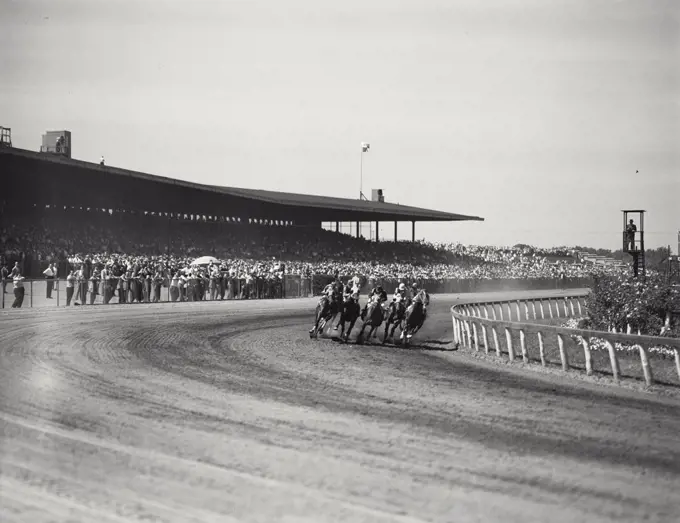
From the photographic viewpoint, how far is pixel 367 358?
15.3 m

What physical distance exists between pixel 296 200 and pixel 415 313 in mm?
35056

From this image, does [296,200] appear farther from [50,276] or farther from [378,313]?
[378,313]

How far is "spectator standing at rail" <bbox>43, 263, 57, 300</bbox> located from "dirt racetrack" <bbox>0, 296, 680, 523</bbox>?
14.1m

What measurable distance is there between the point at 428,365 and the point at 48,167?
24.9m

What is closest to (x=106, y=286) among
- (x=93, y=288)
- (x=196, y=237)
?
(x=93, y=288)

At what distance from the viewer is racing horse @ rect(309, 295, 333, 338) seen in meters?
18.8

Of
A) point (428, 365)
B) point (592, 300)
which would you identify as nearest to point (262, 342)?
point (428, 365)

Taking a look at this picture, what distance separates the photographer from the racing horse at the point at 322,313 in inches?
739

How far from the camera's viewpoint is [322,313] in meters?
19.1

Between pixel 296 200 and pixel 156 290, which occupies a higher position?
pixel 296 200

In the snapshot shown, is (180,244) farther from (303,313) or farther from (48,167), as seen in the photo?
(303,313)

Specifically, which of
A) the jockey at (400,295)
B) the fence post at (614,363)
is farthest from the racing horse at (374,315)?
the fence post at (614,363)

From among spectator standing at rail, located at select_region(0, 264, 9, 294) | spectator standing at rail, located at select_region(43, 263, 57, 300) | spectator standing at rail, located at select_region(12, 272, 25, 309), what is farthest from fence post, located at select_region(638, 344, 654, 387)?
spectator standing at rail, located at select_region(43, 263, 57, 300)

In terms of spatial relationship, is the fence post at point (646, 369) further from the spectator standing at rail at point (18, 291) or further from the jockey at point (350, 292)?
the spectator standing at rail at point (18, 291)
